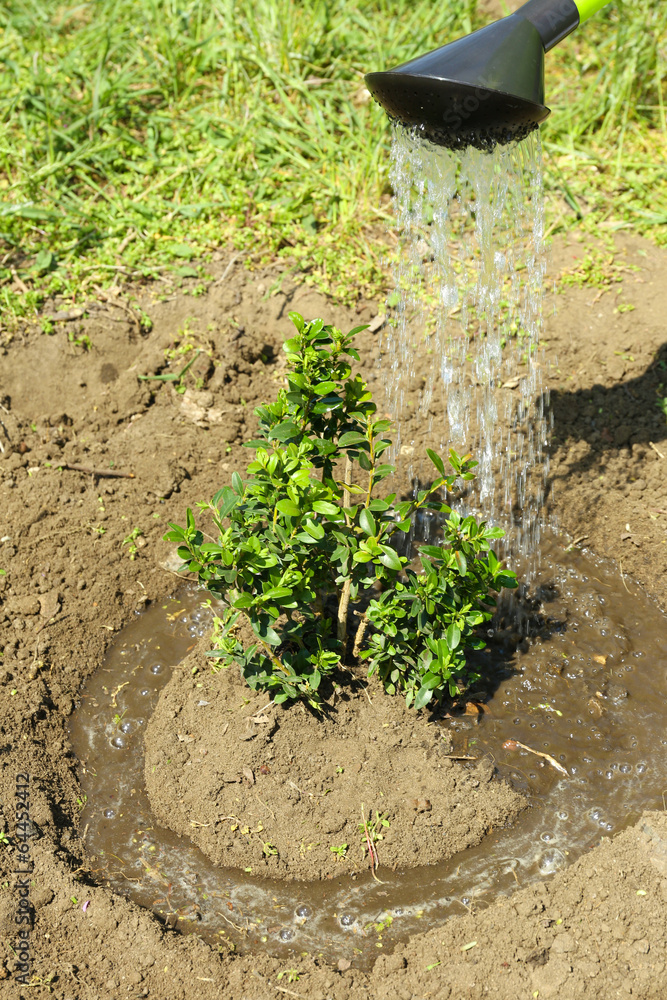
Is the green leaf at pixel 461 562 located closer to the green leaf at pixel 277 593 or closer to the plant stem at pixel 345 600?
the plant stem at pixel 345 600

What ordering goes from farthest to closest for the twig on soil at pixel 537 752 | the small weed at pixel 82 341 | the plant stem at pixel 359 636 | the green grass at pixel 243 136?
the green grass at pixel 243 136 → the small weed at pixel 82 341 → the twig on soil at pixel 537 752 → the plant stem at pixel 359 636

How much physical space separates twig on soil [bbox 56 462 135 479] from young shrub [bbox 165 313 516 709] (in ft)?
3.97

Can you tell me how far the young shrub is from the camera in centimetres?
241

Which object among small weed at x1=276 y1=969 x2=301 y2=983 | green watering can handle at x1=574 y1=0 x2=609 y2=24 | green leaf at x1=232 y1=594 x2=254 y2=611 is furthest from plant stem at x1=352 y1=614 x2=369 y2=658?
green watering can handle at x1=574 y1=0 x2=609 y2=24

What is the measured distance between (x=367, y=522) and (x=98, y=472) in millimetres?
1780

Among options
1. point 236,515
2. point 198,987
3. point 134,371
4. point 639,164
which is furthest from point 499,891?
point 639,164

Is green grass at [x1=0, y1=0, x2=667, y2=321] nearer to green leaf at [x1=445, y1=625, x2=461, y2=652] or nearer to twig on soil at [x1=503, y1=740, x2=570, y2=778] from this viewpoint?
green leaf at [x1=445, y1=625, x2=461, y2=652]

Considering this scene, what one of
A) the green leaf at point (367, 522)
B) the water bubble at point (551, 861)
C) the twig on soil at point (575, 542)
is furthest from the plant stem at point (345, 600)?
the twig on soil at point (575, 542)

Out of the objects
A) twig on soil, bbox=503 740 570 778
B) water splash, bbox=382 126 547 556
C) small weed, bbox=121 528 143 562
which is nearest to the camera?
twig on soil, bbox=503 740 570 778

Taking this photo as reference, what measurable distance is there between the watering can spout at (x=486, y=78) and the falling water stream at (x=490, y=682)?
32cm

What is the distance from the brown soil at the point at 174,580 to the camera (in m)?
2.39

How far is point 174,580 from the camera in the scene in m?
3.58

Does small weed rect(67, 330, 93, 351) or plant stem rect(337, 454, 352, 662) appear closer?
plant stem rect(337, 454, 352, 662)

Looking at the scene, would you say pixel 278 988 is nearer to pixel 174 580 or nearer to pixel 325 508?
pixel 325 508
